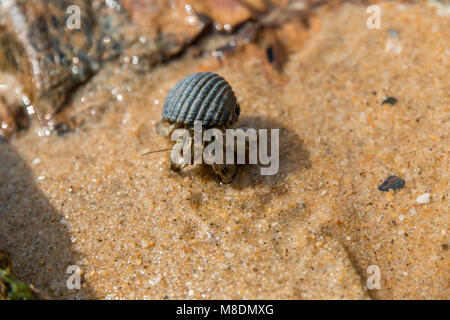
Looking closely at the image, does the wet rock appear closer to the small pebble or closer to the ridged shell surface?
the ridged shell surface

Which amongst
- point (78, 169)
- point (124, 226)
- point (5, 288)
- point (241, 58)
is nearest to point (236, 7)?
point (241, 58)

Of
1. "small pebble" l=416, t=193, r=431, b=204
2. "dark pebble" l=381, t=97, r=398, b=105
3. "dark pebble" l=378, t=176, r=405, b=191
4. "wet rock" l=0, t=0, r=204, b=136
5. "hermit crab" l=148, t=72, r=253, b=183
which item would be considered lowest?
"small pebble" l=416, t=193, r=431, b=204

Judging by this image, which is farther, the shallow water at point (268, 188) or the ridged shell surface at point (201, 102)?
the ridged shell surface at point (201, 102)

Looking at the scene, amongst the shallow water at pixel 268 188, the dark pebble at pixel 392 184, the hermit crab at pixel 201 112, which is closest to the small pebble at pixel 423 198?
the shallow water at pixel 268 188

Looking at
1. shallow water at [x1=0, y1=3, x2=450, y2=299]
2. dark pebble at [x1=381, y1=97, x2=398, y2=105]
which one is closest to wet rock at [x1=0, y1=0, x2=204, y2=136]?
shallow water at [x1=0, y1=3, x2=450, y2=299]

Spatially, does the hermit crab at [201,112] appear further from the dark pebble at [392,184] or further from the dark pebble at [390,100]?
the dark pebble at [390,100]
